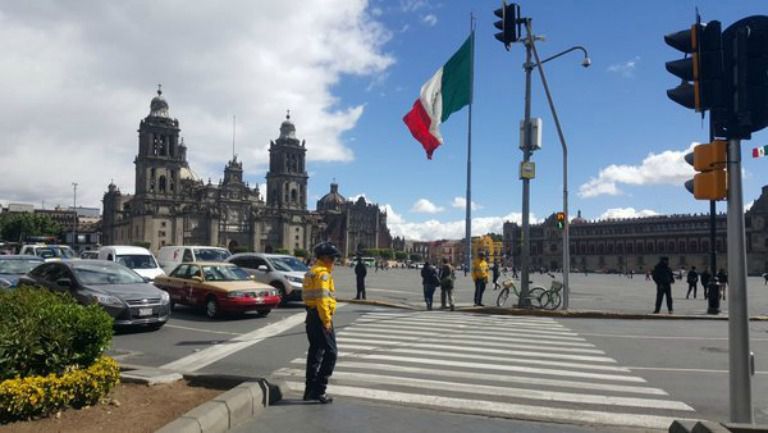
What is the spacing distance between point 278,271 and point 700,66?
51.8ft

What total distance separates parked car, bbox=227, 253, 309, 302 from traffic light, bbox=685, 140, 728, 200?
14635 millimetres

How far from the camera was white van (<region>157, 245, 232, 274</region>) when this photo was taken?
2383cm

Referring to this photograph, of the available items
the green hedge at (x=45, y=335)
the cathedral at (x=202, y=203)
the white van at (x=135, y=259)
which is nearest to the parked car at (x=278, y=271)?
the white van at (x=135, y=259)

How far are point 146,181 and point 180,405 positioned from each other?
121 meters

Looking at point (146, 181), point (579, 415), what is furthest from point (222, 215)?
point (579, 415)

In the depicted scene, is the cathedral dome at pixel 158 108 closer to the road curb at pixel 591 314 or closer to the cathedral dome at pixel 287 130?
the cathedral dome at pixel 287 130

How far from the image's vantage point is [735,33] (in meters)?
5.44

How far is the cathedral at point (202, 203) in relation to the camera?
386 ft

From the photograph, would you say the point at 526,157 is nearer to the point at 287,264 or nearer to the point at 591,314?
the point at 591,314

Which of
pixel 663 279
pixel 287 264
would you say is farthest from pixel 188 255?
pixel 663 279

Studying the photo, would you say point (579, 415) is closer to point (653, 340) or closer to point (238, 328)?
point (653, 340)

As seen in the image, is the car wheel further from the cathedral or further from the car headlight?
the cathedral

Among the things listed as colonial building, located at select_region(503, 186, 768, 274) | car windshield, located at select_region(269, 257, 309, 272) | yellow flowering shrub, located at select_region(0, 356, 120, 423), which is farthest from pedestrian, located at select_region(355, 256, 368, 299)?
colonial building, located at select_region(503, 186, 768, 274)

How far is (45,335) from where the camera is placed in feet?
18.7
